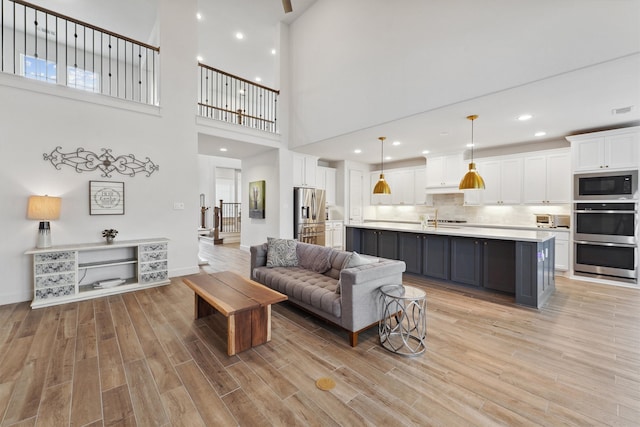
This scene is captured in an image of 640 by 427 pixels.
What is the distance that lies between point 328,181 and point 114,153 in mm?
5137

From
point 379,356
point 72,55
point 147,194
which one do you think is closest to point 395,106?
point 379,356

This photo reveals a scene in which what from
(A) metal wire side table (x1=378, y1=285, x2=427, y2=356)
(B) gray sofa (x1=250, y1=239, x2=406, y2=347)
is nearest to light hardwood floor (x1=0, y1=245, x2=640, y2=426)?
(A) metal wire side table (x1=378, y1=285, x2=427, y2=356)

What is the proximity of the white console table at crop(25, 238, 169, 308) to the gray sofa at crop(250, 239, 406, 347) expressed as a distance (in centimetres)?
174

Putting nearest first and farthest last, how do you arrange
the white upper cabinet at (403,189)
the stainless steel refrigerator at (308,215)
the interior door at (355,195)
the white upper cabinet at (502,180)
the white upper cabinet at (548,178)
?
the white upper cabinet at (548,178)
the white upper cabinet at (502,180)
the stainless steel refrigerator at (308,215)
the white upper cabinet at (403,189)
the interior door at (355,195)

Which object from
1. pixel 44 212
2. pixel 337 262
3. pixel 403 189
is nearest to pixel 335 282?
pixel 337 262

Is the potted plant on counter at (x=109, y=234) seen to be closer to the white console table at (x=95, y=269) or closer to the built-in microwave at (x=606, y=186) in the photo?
the white console table at (x=95, y=269)

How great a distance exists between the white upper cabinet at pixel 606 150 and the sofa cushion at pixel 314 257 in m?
4.80

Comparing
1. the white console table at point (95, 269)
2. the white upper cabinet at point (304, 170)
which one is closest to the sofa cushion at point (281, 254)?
the white console table at point (95, 269)

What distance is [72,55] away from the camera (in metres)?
7.00

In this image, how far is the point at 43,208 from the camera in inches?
136

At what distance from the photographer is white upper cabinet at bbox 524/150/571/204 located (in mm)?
5125

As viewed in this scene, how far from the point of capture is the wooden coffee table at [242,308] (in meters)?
2.31

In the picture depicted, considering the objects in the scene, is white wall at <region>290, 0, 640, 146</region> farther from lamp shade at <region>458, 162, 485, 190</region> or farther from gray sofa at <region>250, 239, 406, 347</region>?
gray sofa at <region>250, 239, 406, 347</region>

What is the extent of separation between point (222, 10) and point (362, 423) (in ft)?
24.4
